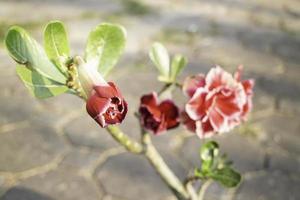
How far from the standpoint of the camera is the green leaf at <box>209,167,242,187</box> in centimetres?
113

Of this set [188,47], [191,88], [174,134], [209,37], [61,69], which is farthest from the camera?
[209,37]

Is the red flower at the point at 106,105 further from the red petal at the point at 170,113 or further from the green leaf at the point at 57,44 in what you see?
the red petal at the point at 170,113

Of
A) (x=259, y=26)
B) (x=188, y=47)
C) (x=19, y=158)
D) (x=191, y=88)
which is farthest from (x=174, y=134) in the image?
(x=259, y=26)

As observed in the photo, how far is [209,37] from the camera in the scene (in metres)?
→ 3.72

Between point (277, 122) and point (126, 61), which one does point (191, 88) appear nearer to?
point (277, 122)

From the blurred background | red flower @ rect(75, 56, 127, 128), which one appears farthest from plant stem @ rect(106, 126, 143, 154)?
the blurred background

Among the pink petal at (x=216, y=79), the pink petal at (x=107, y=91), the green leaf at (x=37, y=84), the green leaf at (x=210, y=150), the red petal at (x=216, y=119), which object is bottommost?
the green leaf at (x=210, y=150)

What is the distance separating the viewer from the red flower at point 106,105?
0.72 m

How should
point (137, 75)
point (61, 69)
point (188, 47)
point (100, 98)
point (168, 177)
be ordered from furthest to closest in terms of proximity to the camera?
point (188, 47) < point (137, 75) < point (168, 177) < point (61, 69) < point (100, 98)

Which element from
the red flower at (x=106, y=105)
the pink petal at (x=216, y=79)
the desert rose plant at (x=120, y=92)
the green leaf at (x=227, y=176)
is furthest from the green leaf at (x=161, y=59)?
the red flower at (x=106, y=105)

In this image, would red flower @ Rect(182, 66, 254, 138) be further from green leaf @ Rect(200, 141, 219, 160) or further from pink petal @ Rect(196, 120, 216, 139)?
green leaf @ Rect(200, 141, 219, 160)

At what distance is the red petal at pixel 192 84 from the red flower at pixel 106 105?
1.08 feet

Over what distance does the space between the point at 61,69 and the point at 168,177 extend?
48cm

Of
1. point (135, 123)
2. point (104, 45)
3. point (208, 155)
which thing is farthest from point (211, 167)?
point (135, 123)
